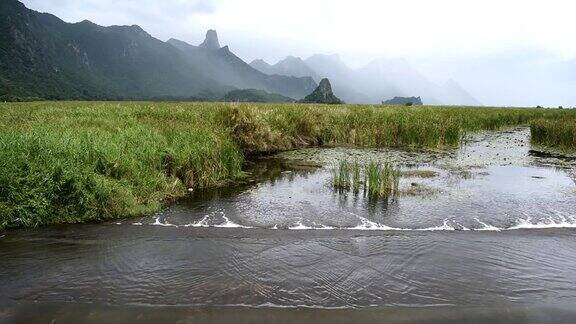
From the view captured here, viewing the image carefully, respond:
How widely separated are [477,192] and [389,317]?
8464 millimetres

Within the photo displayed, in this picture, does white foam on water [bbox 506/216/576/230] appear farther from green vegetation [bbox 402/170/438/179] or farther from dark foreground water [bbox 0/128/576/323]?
green vegetation [bbox 402/170/438/179]

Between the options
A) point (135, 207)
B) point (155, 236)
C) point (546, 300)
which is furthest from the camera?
point (135, 207)

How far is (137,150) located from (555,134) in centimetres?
2307

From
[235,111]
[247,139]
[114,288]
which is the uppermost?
[235,111]

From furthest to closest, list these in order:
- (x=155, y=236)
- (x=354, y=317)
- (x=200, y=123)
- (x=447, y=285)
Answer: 1. (x=200, y=123)
2. (x=155, y=236)
3. (x=447, y=285)
4. (x=354, y=317)

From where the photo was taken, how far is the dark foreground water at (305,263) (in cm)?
608

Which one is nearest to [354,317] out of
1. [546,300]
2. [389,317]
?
[389,317]

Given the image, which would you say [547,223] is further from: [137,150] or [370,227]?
[137,150]

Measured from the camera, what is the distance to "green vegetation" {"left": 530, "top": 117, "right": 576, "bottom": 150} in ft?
76.3

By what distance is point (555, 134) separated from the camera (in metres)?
24.3

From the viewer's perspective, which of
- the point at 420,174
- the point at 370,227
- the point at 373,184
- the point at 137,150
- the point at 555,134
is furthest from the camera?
the point at 555,134

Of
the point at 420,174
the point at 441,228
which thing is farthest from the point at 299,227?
the point at 420,174

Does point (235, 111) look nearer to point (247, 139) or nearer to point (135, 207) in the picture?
point (247, 139)

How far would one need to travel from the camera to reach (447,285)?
22.7 feet
